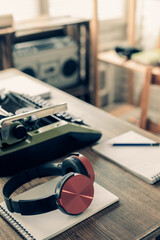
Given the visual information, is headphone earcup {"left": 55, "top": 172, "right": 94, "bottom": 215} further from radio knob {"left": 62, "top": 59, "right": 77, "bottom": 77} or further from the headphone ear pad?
radio knob {"left": 62, "top": 59, "right": 77, "bottom": 77}

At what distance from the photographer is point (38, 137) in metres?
1.05

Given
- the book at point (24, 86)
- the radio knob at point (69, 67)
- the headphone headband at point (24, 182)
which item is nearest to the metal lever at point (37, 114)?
the headphone headband at point (24, 182)

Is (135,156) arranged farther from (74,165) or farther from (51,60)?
(51,60)

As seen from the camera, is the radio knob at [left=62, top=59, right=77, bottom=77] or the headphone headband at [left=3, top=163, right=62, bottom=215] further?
the radio knob at [left=62, top=59, right=77, bottom=77]

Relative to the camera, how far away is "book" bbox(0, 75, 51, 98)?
5.10 feet

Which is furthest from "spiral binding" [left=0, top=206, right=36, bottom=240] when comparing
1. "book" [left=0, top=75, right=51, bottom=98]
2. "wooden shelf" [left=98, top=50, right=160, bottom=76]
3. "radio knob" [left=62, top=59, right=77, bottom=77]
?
"radio knob" [left=62, top=59, right=77, bottom=77]

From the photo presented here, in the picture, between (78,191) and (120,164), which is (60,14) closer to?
(120,164)

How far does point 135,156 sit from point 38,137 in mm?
317

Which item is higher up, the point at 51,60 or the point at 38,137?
the point at 38,137

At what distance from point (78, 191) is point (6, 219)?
0.20 metres

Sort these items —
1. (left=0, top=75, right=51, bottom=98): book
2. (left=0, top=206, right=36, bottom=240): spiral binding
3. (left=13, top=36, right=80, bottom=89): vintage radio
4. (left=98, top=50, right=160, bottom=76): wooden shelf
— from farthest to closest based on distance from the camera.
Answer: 1. (left=13, top=36, right=80, bottom=89): vintage radio
2. (left=98, top=50, right=160, bottom=76): wooden shelf
3. (left=0, top=75, right=51, bottom=98): book
4. (left=0, top=206, right=36, bottom=240): spiral binding

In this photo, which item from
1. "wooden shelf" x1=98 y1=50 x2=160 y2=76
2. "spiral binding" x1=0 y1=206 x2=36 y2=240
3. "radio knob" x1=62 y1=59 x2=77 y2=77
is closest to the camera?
"spiral binding" x1=0 y1=206 x2=36 y2=240

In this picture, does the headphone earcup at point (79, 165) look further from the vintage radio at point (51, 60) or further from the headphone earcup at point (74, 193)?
the vintage radio at point (51, 60)

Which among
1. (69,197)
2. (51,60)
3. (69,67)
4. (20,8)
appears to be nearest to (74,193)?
(69,197)
